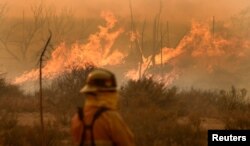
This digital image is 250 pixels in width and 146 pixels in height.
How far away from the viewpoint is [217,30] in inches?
2447

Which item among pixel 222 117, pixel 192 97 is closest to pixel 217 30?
pixel 192 97

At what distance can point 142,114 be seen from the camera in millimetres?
17969

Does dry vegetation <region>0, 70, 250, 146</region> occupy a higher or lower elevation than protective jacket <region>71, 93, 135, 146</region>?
lower

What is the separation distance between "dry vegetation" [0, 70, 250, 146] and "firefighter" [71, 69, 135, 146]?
8.18m

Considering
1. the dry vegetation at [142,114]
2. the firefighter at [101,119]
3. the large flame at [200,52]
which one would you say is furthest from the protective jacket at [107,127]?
the large flame at [200,52]

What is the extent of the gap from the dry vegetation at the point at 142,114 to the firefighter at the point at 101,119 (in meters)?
8.18

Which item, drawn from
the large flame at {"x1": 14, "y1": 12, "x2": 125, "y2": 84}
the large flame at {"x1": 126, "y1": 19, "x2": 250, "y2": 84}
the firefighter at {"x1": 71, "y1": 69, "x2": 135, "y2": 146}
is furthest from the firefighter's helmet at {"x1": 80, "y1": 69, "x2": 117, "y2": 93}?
the large flame at {"x1": 126, "y1": 19, "x2": 250, "y2": 84}

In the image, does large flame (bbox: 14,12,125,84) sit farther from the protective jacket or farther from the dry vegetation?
the protective jacket

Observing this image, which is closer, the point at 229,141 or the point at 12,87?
the point at 229,141

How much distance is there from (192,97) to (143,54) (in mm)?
27364

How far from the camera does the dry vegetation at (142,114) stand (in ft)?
49.0

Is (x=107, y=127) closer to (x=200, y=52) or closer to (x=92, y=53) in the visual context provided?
(x=92, y=53)

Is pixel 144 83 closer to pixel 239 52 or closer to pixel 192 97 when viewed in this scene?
pixel 192 97

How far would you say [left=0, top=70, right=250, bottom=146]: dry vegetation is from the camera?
49.0 feet
